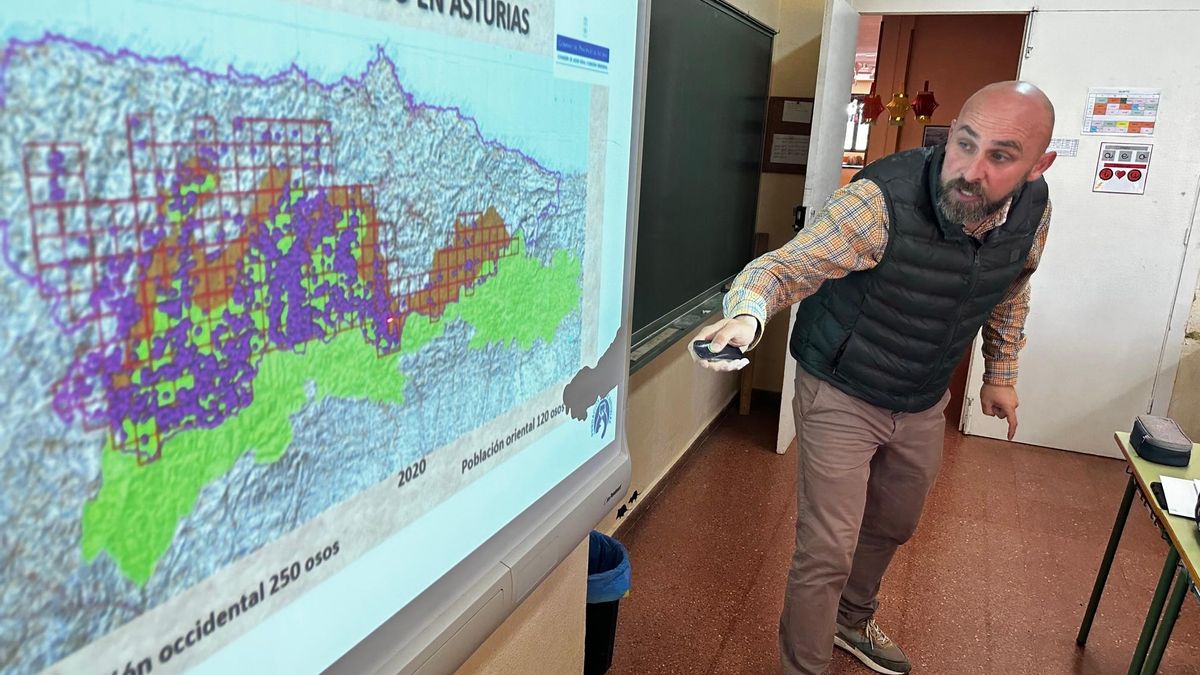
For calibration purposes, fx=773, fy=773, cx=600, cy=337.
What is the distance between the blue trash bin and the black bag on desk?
1370 millimetres

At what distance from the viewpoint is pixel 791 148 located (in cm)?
406

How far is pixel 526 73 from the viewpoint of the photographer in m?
0.87

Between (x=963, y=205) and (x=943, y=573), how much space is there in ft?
5.28

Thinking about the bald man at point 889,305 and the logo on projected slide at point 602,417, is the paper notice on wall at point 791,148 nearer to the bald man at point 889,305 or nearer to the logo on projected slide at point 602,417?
the bald man at point 889,305

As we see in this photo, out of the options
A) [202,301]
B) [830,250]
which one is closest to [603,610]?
[830,250]

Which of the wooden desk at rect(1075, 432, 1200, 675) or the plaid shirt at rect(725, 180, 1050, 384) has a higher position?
the plaid shirt at rect(725, 180, 1050, 384)

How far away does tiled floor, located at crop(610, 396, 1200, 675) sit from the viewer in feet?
7.65

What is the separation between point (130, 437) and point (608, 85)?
75cm

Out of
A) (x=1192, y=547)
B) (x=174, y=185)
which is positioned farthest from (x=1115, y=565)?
(x=174, y=185)

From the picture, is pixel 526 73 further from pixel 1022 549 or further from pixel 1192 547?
pixel 1022 549

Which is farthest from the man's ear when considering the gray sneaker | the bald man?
the gray sneaker

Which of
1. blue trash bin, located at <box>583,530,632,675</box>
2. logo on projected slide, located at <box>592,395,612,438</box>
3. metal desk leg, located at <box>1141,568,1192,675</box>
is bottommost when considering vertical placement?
blue trash bin, located at <box>583,530,632,675</box>

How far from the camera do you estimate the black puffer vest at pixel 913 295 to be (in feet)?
5.74

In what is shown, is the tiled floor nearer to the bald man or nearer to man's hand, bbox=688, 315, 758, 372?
the bald man
